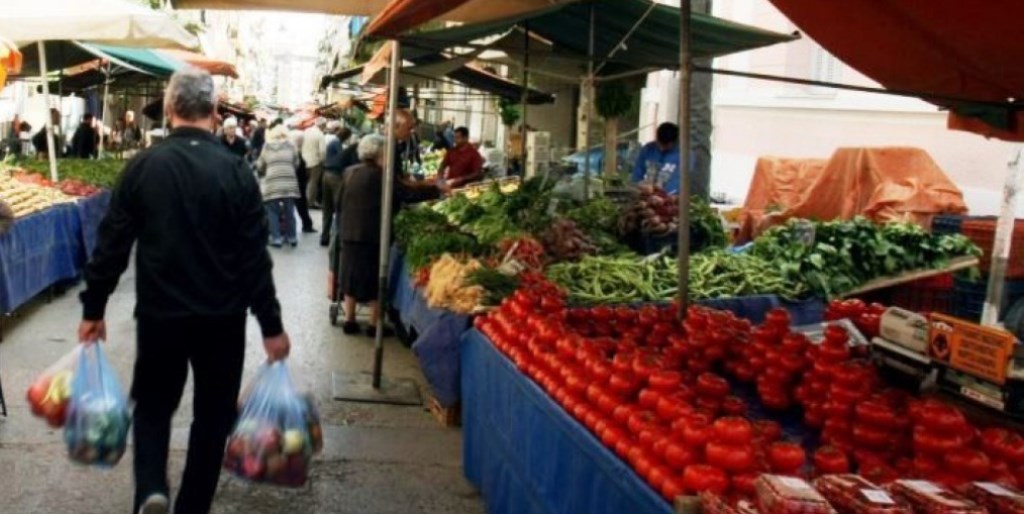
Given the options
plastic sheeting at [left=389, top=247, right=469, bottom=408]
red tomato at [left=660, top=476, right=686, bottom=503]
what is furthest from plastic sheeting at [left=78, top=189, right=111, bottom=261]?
red tomato at [left=660, top=476, right=686, bottom=503]

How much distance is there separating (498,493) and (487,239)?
14.4 feet

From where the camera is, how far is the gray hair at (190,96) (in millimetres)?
4527

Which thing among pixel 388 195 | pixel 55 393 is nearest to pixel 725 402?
pixel 55 393

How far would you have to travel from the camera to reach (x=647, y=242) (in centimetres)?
936

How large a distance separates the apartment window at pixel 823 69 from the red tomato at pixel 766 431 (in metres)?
11.1

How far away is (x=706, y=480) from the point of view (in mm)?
3271

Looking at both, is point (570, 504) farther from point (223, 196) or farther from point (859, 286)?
point (859, 286)

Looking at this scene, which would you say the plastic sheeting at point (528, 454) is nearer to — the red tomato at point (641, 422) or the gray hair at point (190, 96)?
the red tomato at point (641, 422)

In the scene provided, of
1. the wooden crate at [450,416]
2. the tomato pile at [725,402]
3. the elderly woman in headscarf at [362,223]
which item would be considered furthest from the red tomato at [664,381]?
the elderly woman in headscarf at [362,223]

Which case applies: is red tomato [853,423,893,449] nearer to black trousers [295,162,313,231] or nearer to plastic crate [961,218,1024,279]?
plastic crate [961,218,1024,279]

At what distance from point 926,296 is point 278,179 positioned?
10.3m

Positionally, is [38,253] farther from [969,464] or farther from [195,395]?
[969,464]

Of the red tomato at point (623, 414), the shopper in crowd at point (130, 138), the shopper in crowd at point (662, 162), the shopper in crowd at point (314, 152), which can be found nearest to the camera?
the red tomato at point (623, 414)

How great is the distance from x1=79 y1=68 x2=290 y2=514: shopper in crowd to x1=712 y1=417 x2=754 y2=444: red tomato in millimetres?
2040
